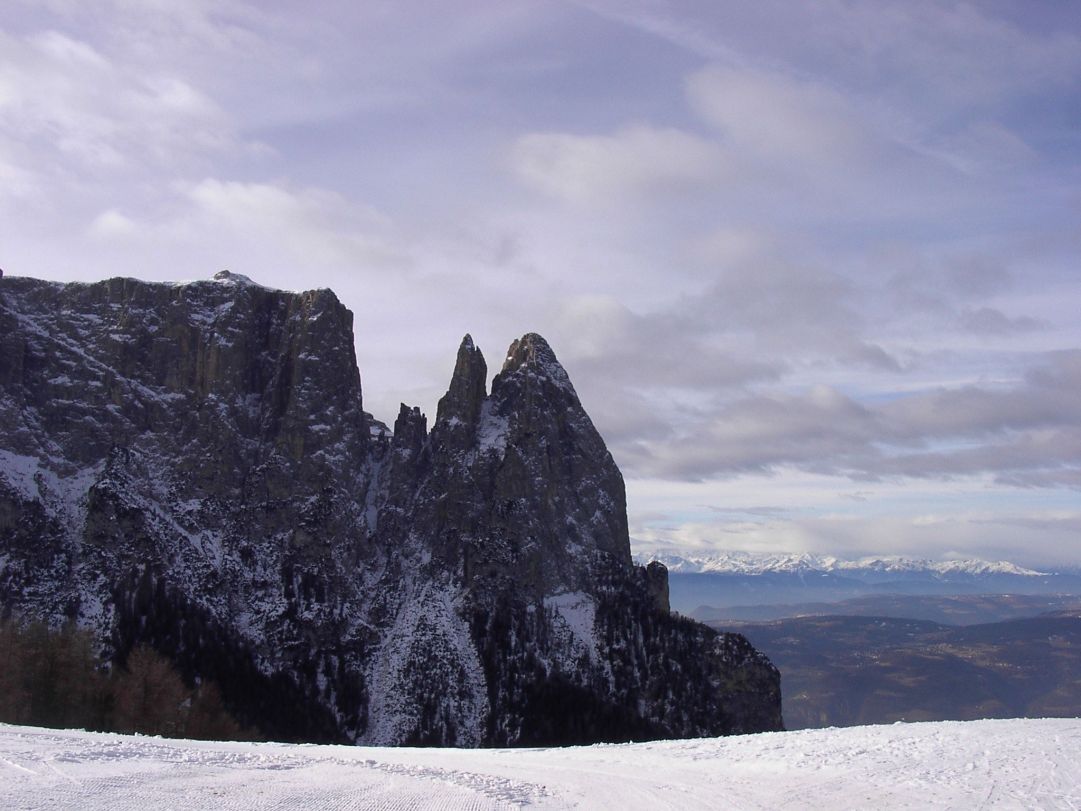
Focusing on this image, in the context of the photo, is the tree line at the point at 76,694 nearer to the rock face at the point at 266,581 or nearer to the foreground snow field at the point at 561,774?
the foreground snow field at the point at 561,774

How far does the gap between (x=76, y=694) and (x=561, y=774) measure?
6151 centimetres

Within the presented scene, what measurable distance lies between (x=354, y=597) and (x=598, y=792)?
163 metres

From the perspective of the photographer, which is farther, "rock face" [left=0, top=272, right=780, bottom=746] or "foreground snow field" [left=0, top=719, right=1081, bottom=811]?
"rock face" [left=0, top=272, right=780, bottom=746]

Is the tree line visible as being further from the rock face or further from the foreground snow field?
the rock face

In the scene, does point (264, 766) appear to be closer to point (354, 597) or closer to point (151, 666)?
point (151, 666)

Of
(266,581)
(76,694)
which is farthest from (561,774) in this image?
(266,581)

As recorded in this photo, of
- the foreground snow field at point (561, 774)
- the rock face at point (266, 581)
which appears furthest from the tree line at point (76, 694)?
the rock face at point (266, 581)

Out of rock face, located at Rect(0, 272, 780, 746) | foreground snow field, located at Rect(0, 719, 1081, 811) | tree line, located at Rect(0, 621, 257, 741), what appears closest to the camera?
foreground snow field, located at Rect(0, 719, 1081, 811)

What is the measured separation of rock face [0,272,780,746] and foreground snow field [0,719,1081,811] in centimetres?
12142

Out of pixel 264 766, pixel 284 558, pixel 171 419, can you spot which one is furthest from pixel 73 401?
pixel 264 766

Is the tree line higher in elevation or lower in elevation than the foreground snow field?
lower

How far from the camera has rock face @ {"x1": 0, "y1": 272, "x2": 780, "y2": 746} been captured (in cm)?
16200

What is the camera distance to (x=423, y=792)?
108 ft

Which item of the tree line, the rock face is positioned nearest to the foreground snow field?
the tree line
